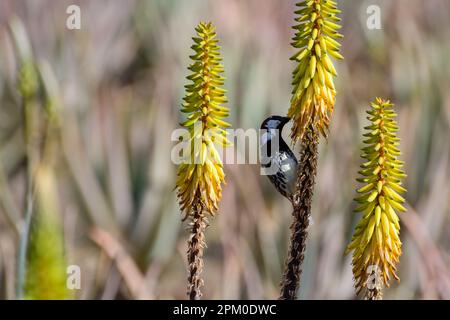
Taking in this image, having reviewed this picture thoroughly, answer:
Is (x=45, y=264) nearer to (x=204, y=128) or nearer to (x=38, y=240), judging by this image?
(x=38, y=240)

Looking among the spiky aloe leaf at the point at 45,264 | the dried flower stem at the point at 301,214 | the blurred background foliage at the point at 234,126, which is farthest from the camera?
the blurred background foliage at the point at 234,126

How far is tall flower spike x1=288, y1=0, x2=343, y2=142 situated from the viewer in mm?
1474

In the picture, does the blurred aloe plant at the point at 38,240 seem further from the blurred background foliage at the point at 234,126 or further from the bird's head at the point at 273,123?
the bird's head at the point at 273,123

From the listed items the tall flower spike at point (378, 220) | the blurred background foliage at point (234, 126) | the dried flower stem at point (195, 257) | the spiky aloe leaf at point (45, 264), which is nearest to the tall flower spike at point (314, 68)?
the tall flower spike at point (378, 220)

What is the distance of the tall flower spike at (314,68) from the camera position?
1.47 meters

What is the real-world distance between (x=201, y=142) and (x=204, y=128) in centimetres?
3

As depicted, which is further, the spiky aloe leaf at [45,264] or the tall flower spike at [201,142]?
the spiky aloe leaf at [45,264]

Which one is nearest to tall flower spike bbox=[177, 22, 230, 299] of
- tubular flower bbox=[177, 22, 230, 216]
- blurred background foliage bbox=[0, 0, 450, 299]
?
tubular flower bbox=[177, 22, 230, 216]

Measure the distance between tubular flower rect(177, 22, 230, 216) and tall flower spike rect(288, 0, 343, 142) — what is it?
0.43 feet

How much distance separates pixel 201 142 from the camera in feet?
5.06

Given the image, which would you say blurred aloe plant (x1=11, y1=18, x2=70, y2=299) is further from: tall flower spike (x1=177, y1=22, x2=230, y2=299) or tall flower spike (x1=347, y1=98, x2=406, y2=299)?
tall flower spike (x1=347, y1=98, x2=406, y2=299)

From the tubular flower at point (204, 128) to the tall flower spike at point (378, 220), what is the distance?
25 centimetres
